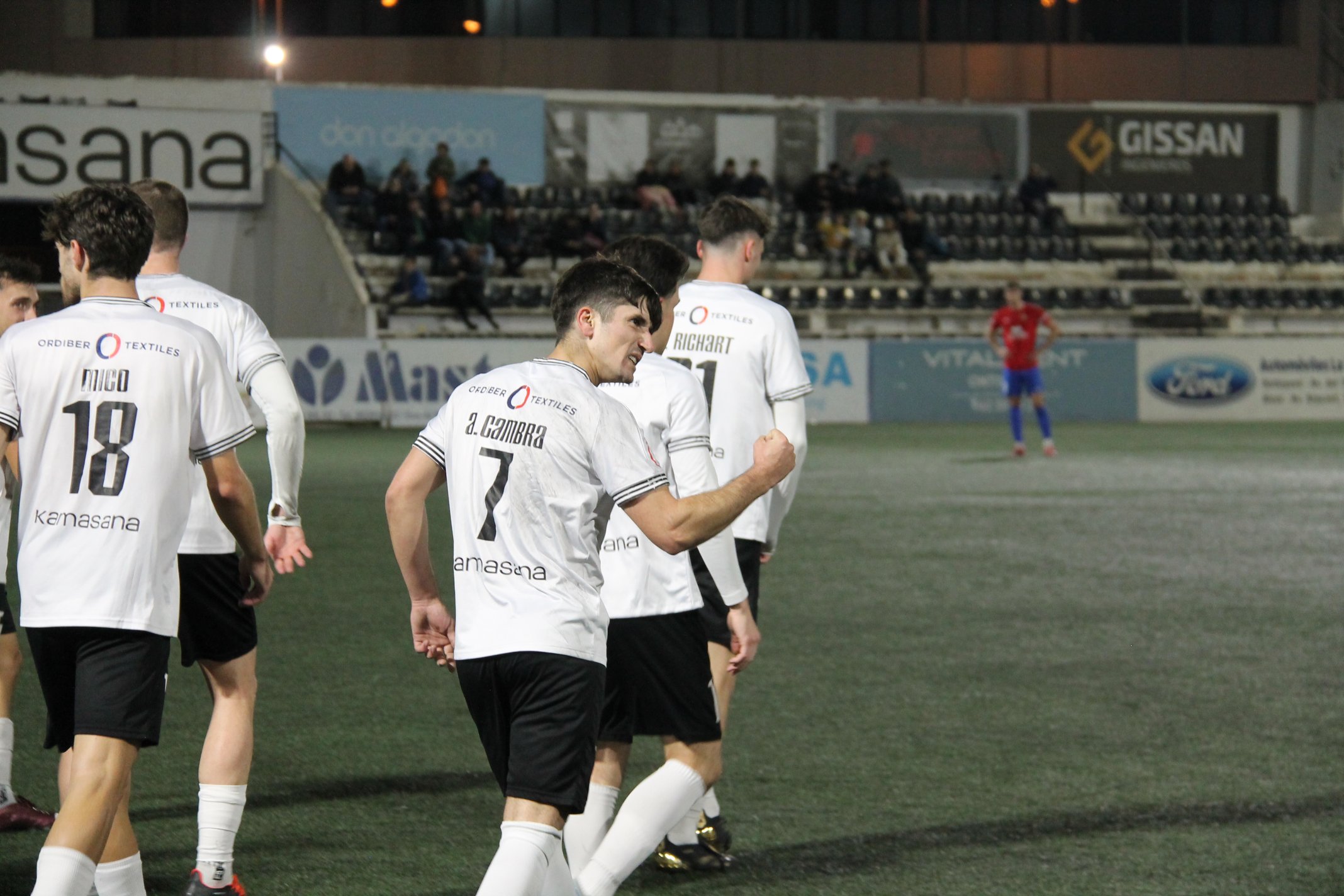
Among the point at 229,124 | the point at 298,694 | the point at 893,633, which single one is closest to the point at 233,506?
the point at 298,694


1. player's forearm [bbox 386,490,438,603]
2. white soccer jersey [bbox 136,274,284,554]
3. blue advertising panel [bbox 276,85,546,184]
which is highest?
blue advertising panel [bbox 276,85,546,184]

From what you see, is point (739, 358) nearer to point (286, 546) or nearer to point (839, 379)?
point (286, 546)

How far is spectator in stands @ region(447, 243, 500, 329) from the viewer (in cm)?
2731

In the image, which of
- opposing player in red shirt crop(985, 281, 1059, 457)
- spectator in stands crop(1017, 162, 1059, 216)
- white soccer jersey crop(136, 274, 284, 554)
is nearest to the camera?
white soccer jersey crop(136, 274, 284, 554)

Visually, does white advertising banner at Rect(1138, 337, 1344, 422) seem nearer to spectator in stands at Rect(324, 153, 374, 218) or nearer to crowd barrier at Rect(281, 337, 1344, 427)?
crowd barrier at Rect(281, 337, 1344, 427)

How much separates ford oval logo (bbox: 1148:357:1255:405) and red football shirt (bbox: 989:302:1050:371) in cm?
742

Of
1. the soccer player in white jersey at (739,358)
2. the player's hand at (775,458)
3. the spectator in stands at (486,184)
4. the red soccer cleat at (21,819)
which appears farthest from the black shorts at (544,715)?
the spectator in stands at (486,184)

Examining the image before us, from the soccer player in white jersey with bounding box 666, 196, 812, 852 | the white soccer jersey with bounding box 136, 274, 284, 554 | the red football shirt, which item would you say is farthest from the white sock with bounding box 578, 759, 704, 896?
the red football shirt

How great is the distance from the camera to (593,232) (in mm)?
29516

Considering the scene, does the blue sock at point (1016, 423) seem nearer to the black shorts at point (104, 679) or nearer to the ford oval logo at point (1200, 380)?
the ford oval logo at point (1200, 380)

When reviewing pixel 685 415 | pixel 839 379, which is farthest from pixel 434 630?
pixel 839 379

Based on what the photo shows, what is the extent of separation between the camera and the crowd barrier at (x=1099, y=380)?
2636 centimetres

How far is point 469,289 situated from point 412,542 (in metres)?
24.1

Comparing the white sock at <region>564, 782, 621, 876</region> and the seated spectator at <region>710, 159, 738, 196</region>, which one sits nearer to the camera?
the white sock at <region>564, 782, 621, 876</region>
